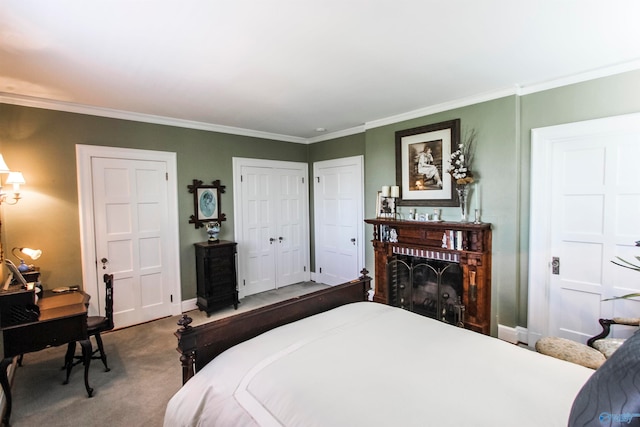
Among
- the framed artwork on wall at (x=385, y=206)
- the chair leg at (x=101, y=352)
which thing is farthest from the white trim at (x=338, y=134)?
the chair leg at (x=101, y=352)

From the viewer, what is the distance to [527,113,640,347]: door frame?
296cm

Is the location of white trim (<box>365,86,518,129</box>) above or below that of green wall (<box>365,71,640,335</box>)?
above

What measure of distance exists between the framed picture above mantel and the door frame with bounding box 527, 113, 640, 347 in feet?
2.46

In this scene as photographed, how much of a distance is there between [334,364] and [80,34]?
245 cm

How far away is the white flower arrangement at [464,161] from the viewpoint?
334 centimetres

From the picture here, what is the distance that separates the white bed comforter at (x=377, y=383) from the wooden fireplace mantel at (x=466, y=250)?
1.54 metres

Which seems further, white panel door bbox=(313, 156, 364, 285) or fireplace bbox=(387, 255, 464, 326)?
white panel door bbox=(313, 156, 364, 285)

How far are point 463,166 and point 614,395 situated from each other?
285 centimetres

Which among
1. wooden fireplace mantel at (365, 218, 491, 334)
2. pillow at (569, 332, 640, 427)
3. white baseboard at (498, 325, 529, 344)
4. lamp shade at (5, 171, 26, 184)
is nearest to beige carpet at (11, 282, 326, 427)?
lamp shade at (5, 171, 26, 184)

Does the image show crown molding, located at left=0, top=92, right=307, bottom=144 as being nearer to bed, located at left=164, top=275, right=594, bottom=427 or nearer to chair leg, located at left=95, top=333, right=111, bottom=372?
chair leg, located at left=95, top=333, right=111, bottom=372

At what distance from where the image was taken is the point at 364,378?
1.38m

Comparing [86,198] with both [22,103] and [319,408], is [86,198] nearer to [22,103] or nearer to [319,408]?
[22,103]

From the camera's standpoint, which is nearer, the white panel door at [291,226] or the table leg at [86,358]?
the table leg at [86,358]

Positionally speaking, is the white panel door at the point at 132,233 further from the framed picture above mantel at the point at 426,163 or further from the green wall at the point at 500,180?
the green wall at the point at 500,180
